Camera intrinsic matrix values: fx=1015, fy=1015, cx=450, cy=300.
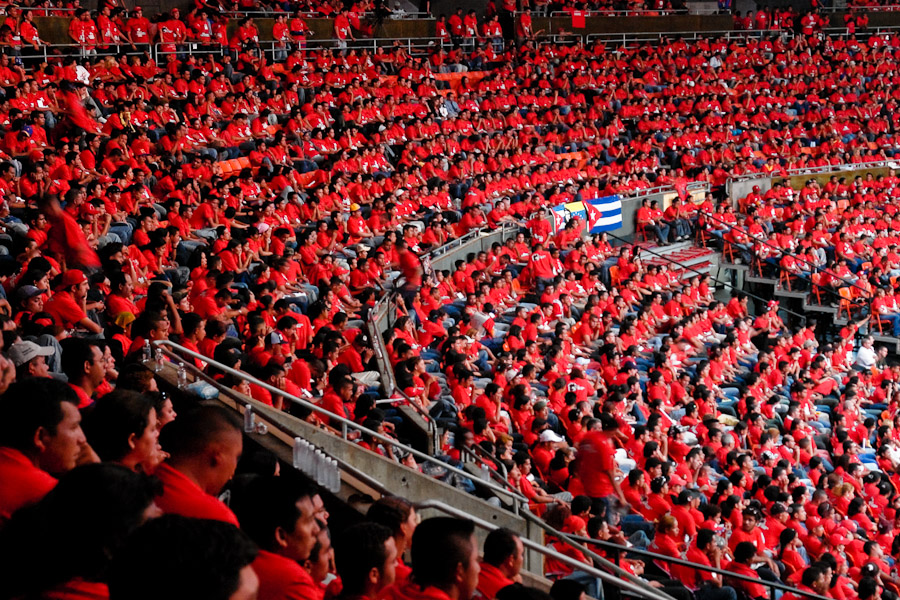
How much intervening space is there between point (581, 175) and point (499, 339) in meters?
7.73

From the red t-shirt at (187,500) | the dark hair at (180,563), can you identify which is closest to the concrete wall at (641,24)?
the red t-shirt at (187,500)

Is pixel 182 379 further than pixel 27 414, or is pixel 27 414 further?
pixel 182 379

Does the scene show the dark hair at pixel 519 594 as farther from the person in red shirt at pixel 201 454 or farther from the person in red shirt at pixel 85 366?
the person in red shirt at pixel 85 366

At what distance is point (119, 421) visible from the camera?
333 cm

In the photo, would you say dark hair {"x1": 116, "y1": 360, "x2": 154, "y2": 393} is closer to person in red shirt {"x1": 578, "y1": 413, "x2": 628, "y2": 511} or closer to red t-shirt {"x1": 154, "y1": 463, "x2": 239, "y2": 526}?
red t-shirt {"x1": 154, "y1": 463, "x2": 239, "y2": 526}

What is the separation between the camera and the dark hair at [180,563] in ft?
6.57

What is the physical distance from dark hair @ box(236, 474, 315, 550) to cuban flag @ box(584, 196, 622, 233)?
1367cm

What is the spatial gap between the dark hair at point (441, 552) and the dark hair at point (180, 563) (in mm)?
1369

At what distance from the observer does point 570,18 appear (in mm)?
24375

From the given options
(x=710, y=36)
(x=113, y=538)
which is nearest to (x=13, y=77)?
(x=113, y=538)

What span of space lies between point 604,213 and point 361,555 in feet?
46.0

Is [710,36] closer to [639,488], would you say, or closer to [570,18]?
[570,18]

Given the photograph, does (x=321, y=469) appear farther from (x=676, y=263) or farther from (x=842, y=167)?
(x=842, y=167)

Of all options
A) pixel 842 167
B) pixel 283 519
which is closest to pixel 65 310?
pixel 283 519
